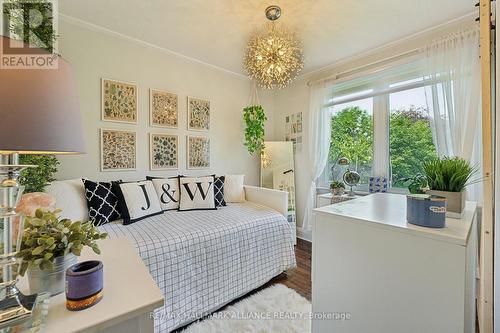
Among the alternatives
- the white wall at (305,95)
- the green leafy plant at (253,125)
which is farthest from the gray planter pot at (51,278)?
the white wall at (305,95)

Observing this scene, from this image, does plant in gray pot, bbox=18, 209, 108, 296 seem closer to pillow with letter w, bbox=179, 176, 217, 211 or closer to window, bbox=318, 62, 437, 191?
pillow with letter w, bbox=179, 176, 217, 211

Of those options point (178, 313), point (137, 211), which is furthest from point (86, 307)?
point (137, 211)

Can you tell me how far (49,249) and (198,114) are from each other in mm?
2511

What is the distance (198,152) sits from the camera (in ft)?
9.71

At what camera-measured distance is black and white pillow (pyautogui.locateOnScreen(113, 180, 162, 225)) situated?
1.91m

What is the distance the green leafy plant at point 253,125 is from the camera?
10.5 ft

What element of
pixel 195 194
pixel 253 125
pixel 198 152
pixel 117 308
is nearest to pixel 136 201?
pixel 195 194

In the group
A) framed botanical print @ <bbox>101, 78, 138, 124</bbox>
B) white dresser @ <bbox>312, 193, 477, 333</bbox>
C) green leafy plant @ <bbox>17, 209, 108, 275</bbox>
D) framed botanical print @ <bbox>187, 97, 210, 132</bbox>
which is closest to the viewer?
green leafy plant @ <bbox>17, 209, 108, 275</bbox>

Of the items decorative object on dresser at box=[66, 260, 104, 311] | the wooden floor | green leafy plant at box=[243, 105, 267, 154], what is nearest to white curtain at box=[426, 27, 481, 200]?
the wooden floor

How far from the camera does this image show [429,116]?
213 cm

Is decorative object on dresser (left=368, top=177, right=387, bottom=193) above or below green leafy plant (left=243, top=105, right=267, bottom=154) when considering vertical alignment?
below

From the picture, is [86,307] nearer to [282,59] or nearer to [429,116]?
[282,59]

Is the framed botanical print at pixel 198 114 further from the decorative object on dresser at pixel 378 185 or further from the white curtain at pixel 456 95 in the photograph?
the white curtain at pixel 456 95

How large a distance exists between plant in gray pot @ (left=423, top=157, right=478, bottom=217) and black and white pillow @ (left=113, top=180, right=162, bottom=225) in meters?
2.09
